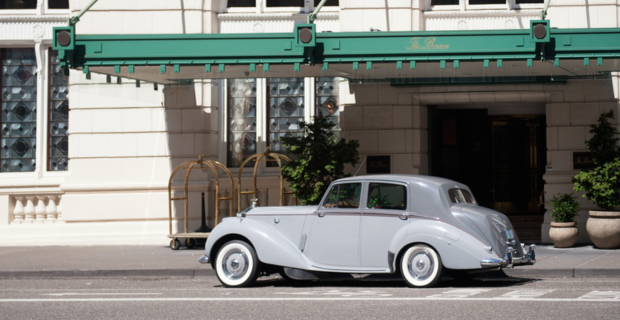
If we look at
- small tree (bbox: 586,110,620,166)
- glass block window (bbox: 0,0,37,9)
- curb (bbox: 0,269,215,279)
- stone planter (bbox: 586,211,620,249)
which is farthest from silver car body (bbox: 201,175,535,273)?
glass block window (bbox: 0,0,37,9)

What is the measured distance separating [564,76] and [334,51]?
5449 mm

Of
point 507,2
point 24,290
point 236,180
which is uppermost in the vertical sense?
point 507,2

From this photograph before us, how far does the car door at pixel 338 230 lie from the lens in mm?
10391

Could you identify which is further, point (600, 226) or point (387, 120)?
point (387, 120)

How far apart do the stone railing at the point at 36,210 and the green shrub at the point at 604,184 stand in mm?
10996

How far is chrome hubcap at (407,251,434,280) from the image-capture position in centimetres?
1005

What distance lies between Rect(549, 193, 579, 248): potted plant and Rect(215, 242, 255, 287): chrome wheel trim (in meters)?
7.06

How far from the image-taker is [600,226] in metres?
14.8

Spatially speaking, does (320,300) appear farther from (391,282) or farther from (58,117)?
(58,117)

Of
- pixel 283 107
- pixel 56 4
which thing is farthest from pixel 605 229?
pixel 56 4

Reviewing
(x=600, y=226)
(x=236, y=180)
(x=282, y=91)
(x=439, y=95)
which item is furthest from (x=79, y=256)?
Answer: (x=600, y=226)

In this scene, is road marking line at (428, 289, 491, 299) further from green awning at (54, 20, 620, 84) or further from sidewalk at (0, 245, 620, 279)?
green awning at (54, 20, 620, 84)

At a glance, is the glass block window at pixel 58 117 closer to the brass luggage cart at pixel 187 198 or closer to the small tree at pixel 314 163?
the brass luggage cart at pixel 187 198

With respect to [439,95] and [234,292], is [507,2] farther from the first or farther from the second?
[234,292]
